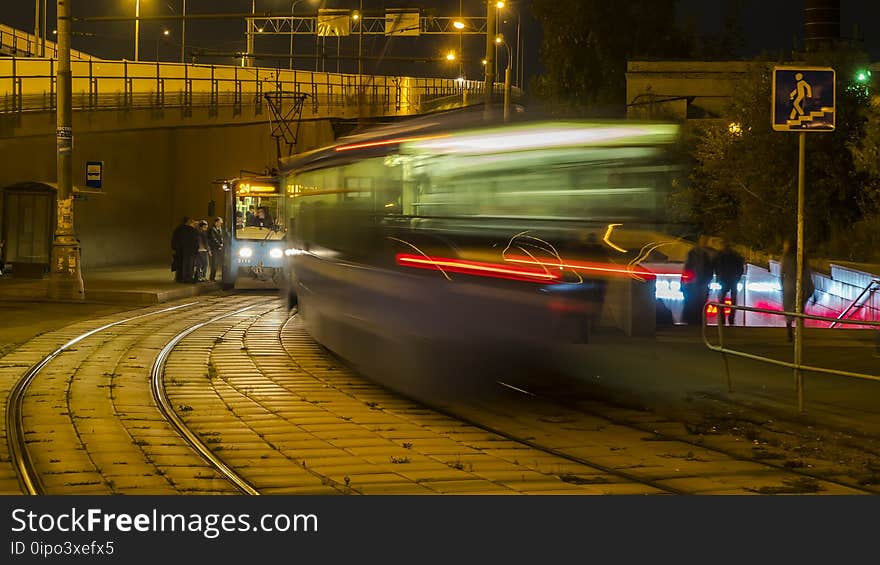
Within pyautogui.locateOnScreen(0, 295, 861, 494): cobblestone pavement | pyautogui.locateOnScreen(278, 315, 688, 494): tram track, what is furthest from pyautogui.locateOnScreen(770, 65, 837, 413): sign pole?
pyautogui.locateOnScreen(278, 315, 688, 494): tram track

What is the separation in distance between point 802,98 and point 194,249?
21.7 metres

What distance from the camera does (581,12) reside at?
222 ft

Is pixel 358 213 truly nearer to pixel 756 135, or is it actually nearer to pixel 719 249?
pixel 719 249

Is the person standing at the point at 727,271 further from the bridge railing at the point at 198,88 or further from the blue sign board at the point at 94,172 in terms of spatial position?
the bridge railing at the point at 198,88

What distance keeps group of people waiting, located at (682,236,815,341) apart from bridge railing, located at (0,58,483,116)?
75.9 ft

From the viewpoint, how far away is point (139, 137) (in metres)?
44.8

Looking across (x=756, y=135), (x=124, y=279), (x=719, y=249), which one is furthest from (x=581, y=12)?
(x=719, y=249)

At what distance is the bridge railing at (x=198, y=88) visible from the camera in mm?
41000

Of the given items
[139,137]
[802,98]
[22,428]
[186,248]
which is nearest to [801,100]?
[802,98]

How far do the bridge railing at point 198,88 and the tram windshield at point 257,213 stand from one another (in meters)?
8.42

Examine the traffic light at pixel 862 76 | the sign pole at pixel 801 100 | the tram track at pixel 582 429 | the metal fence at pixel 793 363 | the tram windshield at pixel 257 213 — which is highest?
the traffic light at pixel 862 76

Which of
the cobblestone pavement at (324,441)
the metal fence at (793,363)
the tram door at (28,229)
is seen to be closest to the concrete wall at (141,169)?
the tram door at (28,229)

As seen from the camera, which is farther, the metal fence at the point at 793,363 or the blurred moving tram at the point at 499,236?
the blurred moving tram at the point at 499,236
